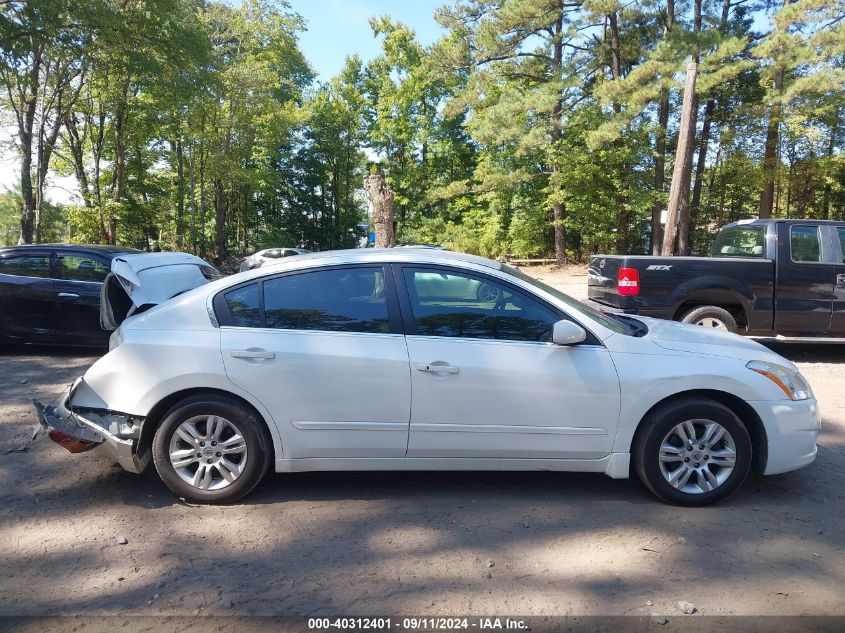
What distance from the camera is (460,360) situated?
370 centimetres

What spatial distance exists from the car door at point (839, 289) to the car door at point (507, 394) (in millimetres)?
6022

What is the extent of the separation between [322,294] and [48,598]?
2132mm

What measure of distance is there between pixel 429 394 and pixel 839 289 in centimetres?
690

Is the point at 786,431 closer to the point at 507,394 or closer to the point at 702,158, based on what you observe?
the point at 507,394

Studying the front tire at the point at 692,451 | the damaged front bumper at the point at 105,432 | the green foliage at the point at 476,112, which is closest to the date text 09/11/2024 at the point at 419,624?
the front tire at the point at 692,451

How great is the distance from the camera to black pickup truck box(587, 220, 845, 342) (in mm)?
7941

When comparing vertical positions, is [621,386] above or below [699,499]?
above

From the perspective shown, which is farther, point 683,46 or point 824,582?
point 683,46

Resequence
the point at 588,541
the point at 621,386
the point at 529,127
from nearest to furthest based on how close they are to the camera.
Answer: the point at 588,541, the point at 621,386, the point at 529,127

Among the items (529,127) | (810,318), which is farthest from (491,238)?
(810,318)

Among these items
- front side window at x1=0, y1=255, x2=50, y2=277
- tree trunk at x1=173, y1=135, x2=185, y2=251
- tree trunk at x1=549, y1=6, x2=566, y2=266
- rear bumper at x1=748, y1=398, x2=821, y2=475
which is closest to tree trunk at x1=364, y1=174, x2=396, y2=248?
front side window at x1=0, y1=255, x2=50, y2=277

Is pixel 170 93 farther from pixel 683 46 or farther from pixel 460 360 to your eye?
pixel 460 360

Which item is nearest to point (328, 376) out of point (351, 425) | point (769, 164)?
point (351, 425)

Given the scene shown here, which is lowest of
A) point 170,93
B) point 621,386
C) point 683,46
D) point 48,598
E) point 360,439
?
point 48,598
